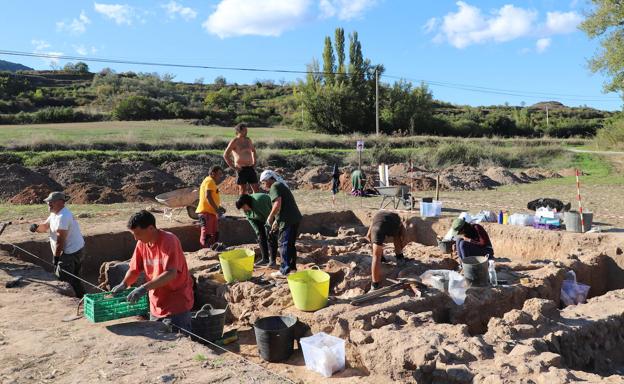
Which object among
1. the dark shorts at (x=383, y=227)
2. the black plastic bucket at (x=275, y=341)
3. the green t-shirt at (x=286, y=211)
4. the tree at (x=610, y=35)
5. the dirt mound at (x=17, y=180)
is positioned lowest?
the black plastic bucket at (x=275, y=341)

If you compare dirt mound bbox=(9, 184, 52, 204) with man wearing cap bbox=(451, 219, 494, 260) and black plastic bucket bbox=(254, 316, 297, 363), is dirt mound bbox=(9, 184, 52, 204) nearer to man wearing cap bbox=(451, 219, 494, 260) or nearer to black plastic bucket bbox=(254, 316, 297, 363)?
black plastic bucket bbox=(254, 316, 297, 363)

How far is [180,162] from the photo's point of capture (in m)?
21.0

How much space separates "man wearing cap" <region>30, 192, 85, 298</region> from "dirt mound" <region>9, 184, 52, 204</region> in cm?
933

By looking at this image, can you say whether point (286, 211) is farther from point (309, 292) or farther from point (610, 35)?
point (610, 35)

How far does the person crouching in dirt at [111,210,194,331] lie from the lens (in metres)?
4.50

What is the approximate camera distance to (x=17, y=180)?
16.6m

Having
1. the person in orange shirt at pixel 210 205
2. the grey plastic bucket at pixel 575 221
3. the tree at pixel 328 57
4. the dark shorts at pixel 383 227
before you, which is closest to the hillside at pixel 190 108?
the tree at pixel 328 57

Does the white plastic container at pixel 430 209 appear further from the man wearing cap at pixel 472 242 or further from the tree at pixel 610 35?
the tree at pixel 610 35

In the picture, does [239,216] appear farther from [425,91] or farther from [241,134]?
[425,91]

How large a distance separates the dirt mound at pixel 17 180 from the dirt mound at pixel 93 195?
1094mm

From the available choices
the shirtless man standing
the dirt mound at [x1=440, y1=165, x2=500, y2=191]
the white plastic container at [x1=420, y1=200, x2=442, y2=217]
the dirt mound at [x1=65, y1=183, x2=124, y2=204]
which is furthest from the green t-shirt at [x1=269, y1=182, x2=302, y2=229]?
the dirt mound at [x1=440, y1=165, x2=500, y2=191]

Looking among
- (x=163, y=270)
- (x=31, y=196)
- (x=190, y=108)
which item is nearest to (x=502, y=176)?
(x=31, y=196)

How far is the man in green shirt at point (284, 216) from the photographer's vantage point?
6621 mm

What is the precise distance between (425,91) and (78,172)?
1357 inches
